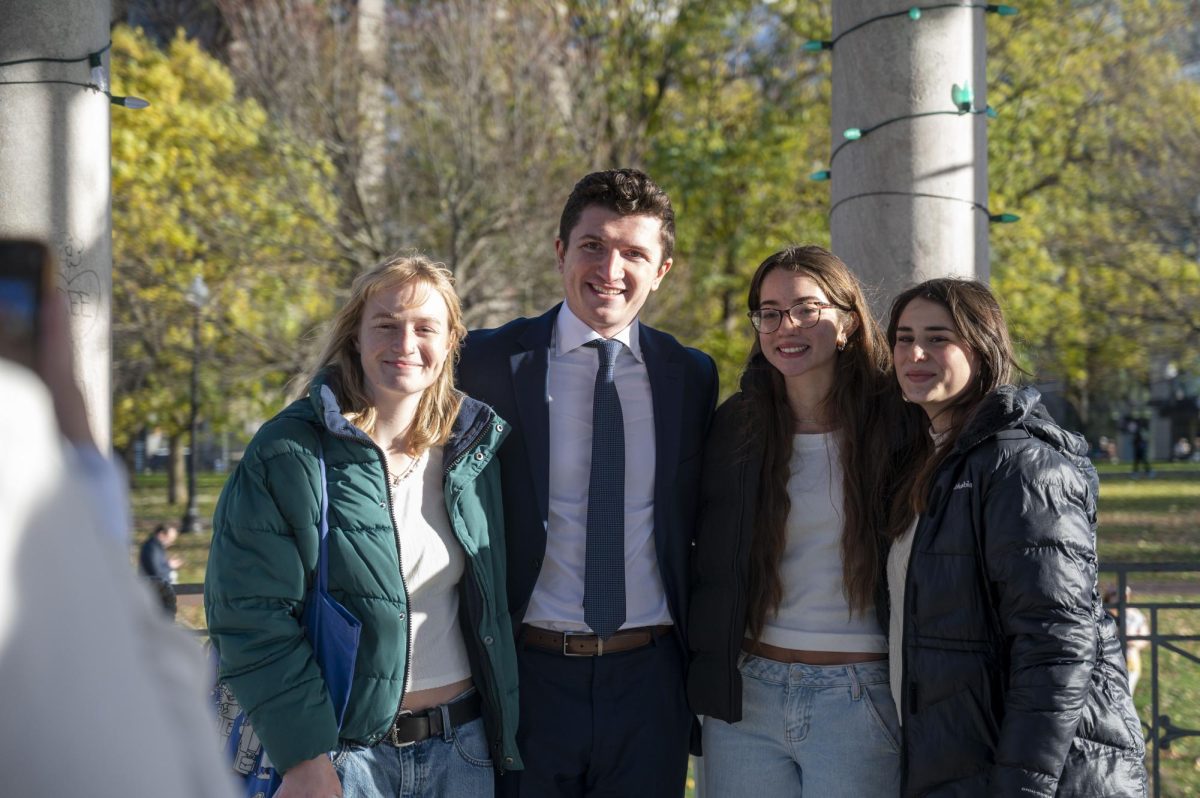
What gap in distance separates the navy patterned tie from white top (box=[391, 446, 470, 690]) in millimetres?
406

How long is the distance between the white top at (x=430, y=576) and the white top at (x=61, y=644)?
1.96 m

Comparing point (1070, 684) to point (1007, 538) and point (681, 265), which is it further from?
point (681, 265)

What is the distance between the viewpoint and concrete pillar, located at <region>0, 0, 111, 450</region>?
346cm

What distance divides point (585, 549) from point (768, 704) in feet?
2.20

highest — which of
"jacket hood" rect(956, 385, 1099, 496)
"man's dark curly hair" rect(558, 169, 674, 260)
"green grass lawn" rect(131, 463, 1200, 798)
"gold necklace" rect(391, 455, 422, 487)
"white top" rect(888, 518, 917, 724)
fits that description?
"man's dark curly hair" rect(558, 169, 674, 260)

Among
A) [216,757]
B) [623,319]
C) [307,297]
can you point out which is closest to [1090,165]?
[307,297]

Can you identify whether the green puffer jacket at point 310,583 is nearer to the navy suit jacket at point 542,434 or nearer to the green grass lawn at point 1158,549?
the navy suit jacket at point 542,434

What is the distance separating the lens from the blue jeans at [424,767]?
2.74 m

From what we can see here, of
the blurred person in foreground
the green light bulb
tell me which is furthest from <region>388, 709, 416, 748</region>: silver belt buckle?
the green light bulb

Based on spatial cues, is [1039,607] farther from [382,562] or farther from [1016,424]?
[382,562]

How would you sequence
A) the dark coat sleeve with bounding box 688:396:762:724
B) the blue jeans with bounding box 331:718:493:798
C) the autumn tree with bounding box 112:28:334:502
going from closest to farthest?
the blue jeans with bounding box 331:718:493:798, the dark coat sleeve with bounding box 688:396:762:724, the autumn tree with bounding box 112:28:334:502

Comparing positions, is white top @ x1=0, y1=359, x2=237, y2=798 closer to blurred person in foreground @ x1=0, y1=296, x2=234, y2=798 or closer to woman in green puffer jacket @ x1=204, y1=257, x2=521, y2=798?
blurred person in foreground @ x1=0, y1=296, x2=234, y2=798

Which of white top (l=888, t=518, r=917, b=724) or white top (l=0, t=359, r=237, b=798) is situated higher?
white top (l=0, t=359, r=237, b=798)

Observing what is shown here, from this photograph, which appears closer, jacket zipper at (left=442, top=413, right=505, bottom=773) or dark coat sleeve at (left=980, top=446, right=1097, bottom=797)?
dark coat sleeve at (left=980, top=446, right=1097, bottom=797)
